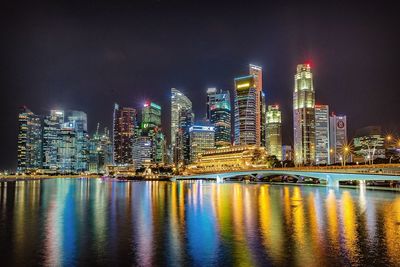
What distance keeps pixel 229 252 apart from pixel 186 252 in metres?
2.80

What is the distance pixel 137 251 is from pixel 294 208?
29.8 metres

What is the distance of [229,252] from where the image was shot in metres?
26.4

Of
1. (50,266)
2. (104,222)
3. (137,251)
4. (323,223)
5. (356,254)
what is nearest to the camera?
(50,266)

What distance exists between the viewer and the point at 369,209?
49.3m

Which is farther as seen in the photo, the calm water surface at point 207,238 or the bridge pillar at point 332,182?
the bridge pillar at point 332,182

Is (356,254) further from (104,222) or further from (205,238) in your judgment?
(104,222)

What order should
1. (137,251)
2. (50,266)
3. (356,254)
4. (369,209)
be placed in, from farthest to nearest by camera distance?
(369,209) → (137,251) → (356,254) → (50,266)

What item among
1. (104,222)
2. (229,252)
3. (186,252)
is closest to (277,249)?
(229,252)

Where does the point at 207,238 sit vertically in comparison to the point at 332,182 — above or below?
below

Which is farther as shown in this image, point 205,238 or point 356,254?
point 205,238

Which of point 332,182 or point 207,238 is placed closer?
point 207,238

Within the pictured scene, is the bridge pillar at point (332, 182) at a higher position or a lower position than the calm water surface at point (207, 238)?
higher

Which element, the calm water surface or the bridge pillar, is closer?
the calm water surface

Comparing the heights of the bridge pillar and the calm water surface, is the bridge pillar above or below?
above
